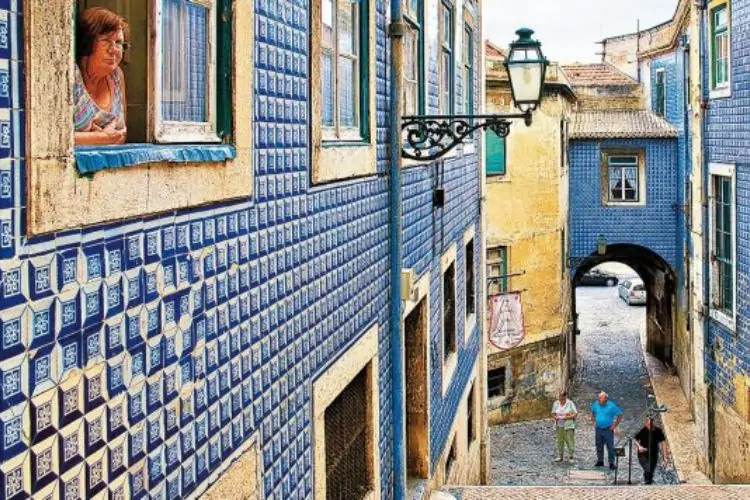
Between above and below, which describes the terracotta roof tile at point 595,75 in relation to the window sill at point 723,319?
above

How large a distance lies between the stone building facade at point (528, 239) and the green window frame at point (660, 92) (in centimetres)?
405

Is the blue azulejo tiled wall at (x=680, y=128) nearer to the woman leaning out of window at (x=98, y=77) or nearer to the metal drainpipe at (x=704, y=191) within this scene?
the metal drainpipe at (x=704, y=191)

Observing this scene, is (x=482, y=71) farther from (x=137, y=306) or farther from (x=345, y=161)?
(x=137, y=306)

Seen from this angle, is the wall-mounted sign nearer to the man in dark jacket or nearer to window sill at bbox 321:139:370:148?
the man in dark jacket

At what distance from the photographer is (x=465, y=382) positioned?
12227 mm

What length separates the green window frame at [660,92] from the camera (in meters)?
26.6

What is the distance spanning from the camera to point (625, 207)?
2514 cm

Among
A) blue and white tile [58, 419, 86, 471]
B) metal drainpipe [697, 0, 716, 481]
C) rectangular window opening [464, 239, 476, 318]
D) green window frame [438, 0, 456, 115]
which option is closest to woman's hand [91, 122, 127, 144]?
blue and white tile [58, 419, 86, 471]

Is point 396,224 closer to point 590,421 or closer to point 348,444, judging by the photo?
point 348,444

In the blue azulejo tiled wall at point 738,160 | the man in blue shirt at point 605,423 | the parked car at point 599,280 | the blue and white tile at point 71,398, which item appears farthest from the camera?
the parked car at point 599,280

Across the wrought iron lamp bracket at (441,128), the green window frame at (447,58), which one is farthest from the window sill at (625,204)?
the wrought iron lamp bracket at (441,128)

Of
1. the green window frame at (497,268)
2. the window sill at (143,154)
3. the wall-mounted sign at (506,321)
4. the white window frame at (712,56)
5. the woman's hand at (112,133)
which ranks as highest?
the white window frame at (712,56)

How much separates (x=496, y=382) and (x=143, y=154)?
1945 centimetres

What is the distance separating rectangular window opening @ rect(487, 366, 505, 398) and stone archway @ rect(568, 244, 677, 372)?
4.76 m
